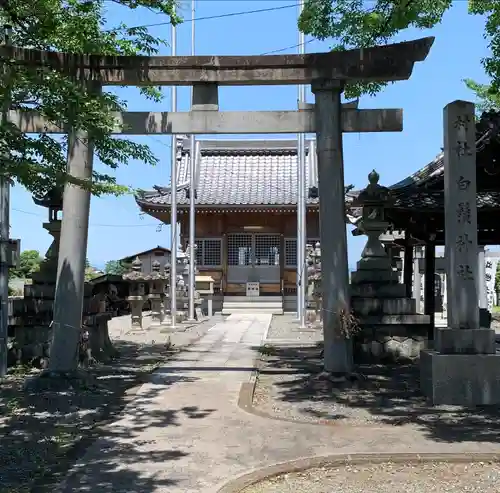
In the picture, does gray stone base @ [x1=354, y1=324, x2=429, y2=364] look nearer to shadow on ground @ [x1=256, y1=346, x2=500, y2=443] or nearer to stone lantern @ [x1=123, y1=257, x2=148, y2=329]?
shadow on ground @ [x1=256, y1=346, x2=500, y2=443]

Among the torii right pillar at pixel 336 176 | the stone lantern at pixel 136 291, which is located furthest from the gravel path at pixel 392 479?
the stone lantern at pixel 136 291

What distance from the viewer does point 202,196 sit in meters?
28.0

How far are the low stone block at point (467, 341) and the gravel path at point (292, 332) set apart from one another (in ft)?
27.2

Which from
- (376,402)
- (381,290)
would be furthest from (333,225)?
(381,290)

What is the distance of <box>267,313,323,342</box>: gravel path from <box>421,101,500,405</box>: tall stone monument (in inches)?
326

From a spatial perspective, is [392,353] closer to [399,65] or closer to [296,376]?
[296,376]

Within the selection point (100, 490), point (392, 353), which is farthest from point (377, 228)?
point (100, 490)

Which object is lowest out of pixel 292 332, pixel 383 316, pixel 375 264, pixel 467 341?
pixel 292 332

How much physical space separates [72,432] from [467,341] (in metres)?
4.94

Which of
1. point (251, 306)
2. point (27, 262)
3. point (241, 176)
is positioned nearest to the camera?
point (251, 306)

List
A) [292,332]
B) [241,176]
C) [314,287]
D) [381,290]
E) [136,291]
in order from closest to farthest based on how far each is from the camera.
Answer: [381,290] → [292,332] → [314,287] → [136,291] → [241,176]

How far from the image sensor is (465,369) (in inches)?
299

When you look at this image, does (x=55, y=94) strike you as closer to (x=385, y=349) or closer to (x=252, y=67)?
(x=252, y=67)

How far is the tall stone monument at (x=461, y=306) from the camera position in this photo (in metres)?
7.56
